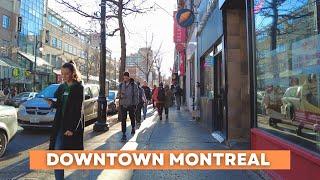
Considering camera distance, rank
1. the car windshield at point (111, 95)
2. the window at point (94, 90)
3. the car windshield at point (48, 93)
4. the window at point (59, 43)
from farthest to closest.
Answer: the window at point (59, 43) → the car windshield at point (111, 95) → the window at point (94, 90) → the car windshield at point (48, 93)

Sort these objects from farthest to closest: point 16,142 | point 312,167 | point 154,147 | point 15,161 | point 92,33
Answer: point 92,33 < point 16,142 < point 154,147 < point 15,161 < point 312,167

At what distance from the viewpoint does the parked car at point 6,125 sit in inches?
336

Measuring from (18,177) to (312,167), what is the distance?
437 centimetres

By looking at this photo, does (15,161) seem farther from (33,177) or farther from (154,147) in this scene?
(154,147)

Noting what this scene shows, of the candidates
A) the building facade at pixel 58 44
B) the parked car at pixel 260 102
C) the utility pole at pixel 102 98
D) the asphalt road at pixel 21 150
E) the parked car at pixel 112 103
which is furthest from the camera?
the building facade at pixel 58 44

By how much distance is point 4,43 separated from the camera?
1951 inches

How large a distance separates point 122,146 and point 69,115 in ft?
15.1

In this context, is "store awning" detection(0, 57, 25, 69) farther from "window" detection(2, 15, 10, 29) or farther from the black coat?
the black coat

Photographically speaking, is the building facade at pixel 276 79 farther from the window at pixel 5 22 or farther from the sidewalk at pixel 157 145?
the window at pixel 5 22

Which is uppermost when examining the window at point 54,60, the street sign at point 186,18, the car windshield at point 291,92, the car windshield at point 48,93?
the window at point 54,60

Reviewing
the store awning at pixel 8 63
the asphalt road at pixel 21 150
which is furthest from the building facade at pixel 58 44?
the asphalt road at pixel 21 150

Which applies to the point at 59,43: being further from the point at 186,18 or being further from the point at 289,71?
the point at 289,71

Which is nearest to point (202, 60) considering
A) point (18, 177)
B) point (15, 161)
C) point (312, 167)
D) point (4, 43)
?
point (15, 161)

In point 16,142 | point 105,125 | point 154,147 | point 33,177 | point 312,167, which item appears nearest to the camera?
point 312,167
